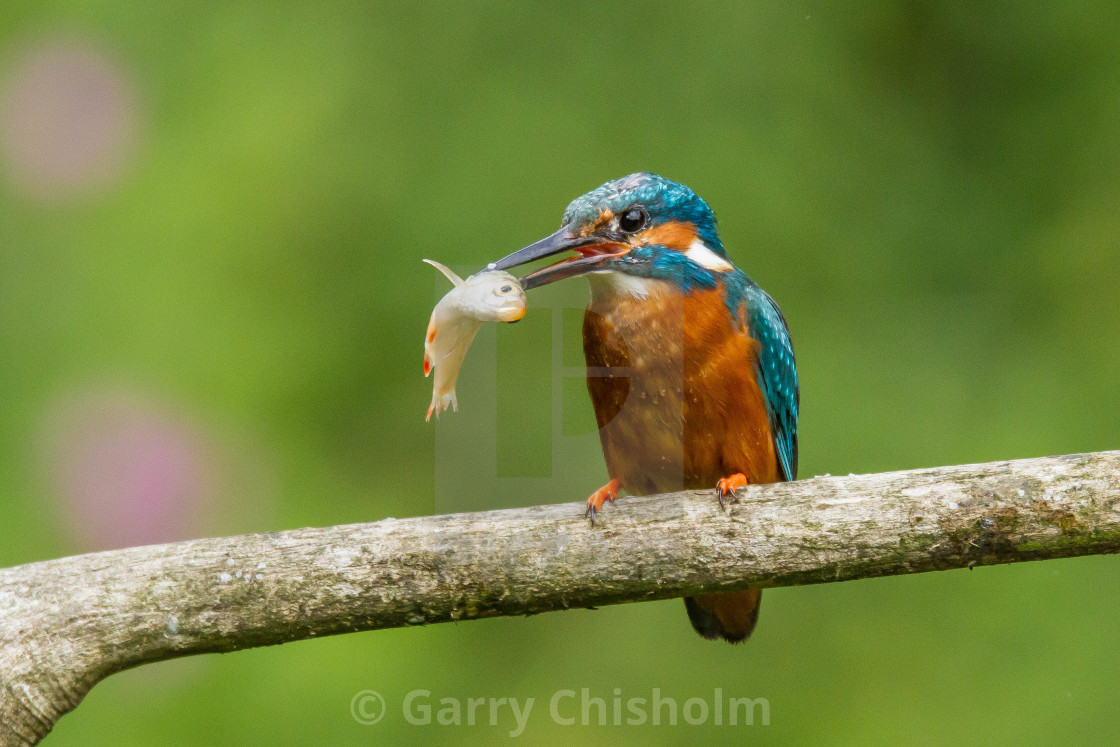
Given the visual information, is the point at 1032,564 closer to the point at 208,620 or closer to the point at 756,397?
the point at 756,397

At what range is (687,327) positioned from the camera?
2.37 meters

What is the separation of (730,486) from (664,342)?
0.41m

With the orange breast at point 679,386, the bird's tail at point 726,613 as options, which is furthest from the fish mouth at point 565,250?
the bird's tail at point 726,613

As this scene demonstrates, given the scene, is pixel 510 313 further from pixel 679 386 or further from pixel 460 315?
pixel 679 386

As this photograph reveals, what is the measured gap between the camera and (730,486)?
6.82 feet

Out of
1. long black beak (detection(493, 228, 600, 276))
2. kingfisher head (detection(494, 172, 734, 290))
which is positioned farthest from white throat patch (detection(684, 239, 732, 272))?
long black beak (detection(493, 228, 600, 276))

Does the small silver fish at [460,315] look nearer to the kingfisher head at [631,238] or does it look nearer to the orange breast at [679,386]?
the kingfisher head at [631,238]

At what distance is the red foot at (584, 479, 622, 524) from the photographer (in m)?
1.98

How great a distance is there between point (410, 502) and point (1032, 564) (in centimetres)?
208

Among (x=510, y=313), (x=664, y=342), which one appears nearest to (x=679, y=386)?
(x=664, y=342)

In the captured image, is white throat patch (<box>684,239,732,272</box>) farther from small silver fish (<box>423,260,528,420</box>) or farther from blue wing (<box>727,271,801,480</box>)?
small silver fish (<box>423,260,528,420</box>)

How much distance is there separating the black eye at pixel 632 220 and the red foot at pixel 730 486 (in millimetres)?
575

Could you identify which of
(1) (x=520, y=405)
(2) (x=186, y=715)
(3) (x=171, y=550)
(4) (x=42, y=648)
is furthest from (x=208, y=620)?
(1) (x=520, y=405)

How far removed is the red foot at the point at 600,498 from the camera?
1.98 m
